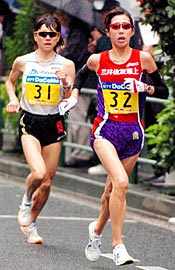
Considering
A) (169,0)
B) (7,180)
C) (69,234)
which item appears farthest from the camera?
(7,180)

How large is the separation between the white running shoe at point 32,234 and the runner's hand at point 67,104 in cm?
116

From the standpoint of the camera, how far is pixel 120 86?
33.2ft

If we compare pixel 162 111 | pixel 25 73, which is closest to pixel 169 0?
pixel 162 111

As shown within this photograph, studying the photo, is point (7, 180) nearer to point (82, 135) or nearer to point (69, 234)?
point (82, 135)

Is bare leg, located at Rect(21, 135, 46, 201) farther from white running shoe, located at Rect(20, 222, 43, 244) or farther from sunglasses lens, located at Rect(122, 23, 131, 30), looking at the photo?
sunglasses lens, located at Rect(122, 23, 131, 30)

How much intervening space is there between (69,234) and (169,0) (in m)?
2.87

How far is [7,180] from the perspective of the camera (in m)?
16.1

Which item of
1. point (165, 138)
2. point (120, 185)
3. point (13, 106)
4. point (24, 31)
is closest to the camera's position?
point (120, 185)

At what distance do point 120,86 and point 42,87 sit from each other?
3.48 ft

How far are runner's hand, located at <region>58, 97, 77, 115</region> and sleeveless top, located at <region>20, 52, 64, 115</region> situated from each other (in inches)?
14.9

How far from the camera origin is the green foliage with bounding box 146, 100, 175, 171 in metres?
13.6

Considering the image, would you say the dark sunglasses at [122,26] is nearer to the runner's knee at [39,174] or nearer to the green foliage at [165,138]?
the runner's knee at [39,174]

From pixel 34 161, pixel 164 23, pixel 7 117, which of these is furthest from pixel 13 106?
pixel 7 117

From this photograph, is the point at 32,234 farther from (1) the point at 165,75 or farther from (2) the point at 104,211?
(1) the point at 165,75
